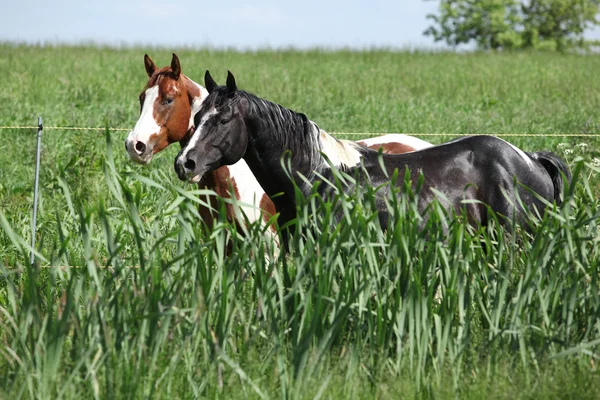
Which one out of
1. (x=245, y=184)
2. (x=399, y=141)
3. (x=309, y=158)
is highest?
(x=309, y=158)

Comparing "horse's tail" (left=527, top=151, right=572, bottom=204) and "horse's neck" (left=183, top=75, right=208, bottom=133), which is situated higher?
"horse's neck" (left=183, top=75, right=208, bottom=133)

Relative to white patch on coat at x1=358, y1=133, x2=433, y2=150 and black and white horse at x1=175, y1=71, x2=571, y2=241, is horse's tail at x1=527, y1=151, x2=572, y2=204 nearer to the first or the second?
black and white horse at x1=175, y1=71, x2=571, y2=241

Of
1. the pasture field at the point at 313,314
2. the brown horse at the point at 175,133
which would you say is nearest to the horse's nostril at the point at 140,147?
the brown horse at the point at 175,133


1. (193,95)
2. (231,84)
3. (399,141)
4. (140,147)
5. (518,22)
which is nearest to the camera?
(231,84)

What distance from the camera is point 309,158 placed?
15.4 feet

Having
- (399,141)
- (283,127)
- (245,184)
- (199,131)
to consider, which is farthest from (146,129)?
(399,141)

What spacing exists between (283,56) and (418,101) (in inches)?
263

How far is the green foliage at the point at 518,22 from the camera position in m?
38.8

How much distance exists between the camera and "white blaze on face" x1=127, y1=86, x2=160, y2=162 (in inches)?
206

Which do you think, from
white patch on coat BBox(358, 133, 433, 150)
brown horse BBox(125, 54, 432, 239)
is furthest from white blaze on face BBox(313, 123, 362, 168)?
white patch on coat BBox(358, 133, 433, 150)

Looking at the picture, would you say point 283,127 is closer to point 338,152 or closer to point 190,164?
point 338,152

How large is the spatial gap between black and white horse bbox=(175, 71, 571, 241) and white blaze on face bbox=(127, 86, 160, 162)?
1.78 feet

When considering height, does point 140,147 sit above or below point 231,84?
below

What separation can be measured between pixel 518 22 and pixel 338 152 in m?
36.8
